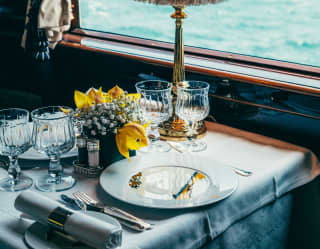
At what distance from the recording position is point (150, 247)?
2.63 feet

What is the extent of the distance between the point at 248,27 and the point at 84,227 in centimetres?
128

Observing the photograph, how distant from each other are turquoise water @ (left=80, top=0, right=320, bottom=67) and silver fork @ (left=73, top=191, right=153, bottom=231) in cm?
103

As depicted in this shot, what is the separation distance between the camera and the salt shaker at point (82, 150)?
1075 mm

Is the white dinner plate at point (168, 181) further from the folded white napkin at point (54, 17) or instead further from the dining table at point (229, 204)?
the folded white napkin at point (54, 17)

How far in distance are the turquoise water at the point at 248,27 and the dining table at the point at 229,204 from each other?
18.0 inches

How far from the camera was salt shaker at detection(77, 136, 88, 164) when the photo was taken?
1.08 meters

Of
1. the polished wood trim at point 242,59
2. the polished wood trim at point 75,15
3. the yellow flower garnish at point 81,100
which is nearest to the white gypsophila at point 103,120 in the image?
the yellow flower garnish at point 81,100

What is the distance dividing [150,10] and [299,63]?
877mm

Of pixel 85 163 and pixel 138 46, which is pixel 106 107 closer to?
pixel 85 163

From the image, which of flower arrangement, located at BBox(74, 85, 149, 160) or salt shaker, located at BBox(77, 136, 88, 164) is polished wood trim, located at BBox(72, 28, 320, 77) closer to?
flower arrangement, located at BBox(74, 85, 149, 160)

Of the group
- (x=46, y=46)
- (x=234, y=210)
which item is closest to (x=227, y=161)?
(x=234, y=210)

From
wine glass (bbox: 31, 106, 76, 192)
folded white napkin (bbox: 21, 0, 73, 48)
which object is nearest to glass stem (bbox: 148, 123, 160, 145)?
wine glass (bbox: 31, 106, 76, 192)

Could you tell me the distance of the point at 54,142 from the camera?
98 cm

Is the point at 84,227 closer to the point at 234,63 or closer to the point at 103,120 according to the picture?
the point at 103,120
